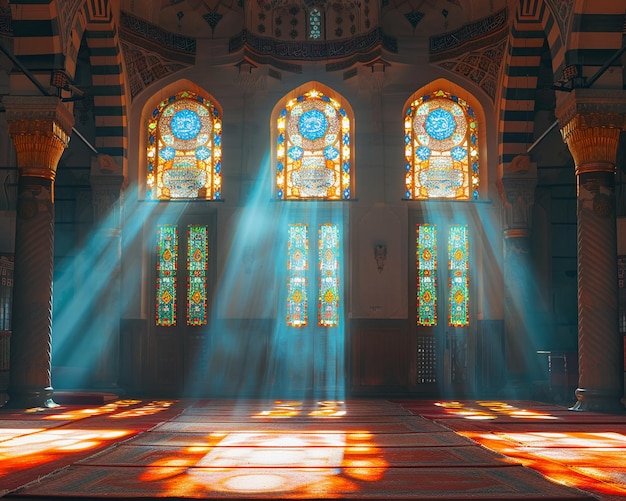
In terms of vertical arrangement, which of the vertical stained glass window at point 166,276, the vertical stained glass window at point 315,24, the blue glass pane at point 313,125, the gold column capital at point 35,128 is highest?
the vertical stained glass window at point 315,24

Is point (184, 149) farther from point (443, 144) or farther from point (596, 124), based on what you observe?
point (596, 124)

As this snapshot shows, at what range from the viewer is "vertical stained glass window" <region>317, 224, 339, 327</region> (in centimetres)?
1465

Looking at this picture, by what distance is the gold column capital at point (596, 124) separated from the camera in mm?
10969

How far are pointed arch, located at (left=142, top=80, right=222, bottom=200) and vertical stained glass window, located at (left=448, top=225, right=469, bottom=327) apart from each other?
3.97 m

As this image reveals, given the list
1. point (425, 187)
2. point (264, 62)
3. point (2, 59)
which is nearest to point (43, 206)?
point (2, 59)

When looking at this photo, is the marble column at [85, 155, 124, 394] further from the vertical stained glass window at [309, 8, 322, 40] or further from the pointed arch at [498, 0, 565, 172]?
the pointed arch at [498, 0, 565, 172]

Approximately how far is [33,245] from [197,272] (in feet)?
12.2

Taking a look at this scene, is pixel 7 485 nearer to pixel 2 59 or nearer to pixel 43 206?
pixel 43 206

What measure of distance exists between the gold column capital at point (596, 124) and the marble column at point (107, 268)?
285 inches

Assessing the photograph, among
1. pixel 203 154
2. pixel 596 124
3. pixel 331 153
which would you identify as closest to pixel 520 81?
pixel 331 153

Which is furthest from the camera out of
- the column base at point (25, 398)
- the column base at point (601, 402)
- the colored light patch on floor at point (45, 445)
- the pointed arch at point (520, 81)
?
the pointed arch at point (520, 81)

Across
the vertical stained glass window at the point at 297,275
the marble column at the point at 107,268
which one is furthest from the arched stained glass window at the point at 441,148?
the marble column at the point at 107,268

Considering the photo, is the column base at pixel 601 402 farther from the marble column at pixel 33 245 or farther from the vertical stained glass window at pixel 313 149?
the marble column at pixel 33 245

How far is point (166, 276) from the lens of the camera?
14820mm
